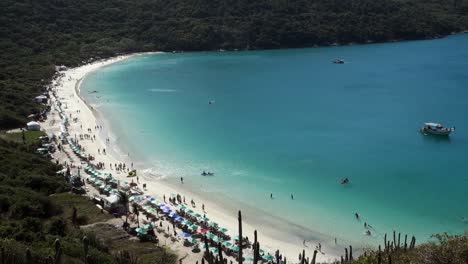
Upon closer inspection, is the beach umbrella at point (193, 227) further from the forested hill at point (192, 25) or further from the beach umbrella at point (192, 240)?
the forested hill at point (192, 25)

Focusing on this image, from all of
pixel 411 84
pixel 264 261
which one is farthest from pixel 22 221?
pixel 411 84

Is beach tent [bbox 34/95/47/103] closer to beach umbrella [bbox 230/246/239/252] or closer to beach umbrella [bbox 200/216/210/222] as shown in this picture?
beach umbrella [bbox 200/216/210/222]

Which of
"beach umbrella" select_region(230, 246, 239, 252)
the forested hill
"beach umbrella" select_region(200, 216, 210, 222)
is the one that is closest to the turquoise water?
"beach umbrella" select_region(200, 216, 210, 222)

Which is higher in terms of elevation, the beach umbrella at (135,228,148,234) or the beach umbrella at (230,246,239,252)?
the beach umbrella at (135,228,148,234)

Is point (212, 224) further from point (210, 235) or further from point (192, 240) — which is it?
point (192, 240)

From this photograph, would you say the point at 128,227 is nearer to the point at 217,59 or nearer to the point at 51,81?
the point at 51,81

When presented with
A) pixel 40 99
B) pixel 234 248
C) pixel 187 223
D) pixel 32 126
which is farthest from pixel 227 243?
pixel 40 99

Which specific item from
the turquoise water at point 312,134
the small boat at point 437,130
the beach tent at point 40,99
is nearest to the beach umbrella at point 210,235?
the turquoise water at point 312,134
